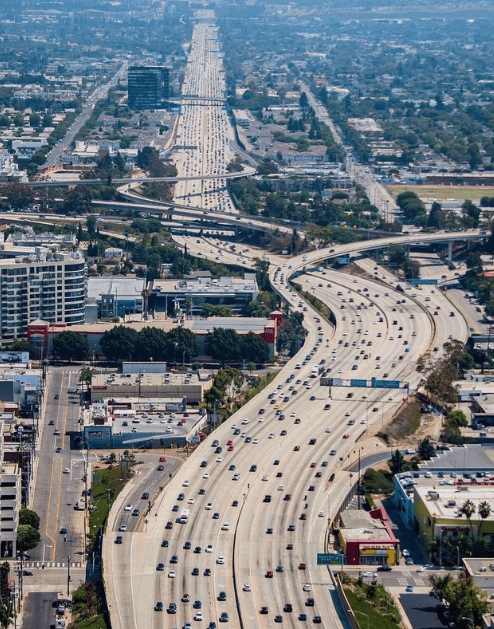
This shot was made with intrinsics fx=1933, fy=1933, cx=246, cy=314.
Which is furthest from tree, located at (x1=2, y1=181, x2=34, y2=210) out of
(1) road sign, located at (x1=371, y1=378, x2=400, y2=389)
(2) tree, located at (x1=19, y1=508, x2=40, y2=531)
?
(2) tree, located at (x1=19, y1=508, x2=40, y2=531)

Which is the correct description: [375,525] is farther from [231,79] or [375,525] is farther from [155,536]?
[231,79]

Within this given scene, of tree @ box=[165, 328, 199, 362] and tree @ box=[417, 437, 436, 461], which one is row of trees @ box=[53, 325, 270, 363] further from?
tree @ box=[417, 437, 436, 461]

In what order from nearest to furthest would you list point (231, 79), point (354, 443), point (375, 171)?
point (354, 443) < point (375, 171) < point (231, 79)

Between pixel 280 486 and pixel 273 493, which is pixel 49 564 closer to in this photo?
pixel 273 493

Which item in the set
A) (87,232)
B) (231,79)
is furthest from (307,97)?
(87,232)

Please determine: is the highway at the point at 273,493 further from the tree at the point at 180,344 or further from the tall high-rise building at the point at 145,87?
the tall high-rise building at the point at 145,87

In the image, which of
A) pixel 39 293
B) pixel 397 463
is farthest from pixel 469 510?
pixel 39 293

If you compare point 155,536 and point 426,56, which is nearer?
point 155,536
